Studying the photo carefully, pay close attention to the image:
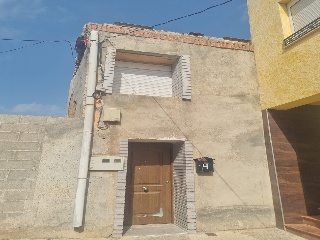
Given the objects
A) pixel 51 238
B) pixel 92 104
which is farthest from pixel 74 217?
Answer: pixel 92 104

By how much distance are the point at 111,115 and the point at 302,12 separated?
19.8 ft

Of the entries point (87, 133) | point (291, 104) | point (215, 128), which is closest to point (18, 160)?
point (87, 133)

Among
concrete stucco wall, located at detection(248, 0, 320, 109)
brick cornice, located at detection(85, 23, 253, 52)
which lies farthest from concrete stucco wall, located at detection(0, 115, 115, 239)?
concrete stucco wall, located at detection(248, 0, 320, 109)

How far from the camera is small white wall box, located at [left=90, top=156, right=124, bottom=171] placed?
5.88 m

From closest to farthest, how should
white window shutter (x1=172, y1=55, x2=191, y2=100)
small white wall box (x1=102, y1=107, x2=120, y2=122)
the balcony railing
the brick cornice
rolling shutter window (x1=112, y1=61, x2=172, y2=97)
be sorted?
the balcony railing < small white wall box (x1=102, y1=107, x2=120, y2=122) < the brick cornice < white window shutter (x1=172, y1=55, x2=191, y2=100) < rolling shutter window (x1=112, y1=61, x2=172, y2=97)

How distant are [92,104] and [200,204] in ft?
13.1

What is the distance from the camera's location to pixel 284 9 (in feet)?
22.8

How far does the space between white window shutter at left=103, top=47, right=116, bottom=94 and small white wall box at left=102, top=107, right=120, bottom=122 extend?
543 millimetres

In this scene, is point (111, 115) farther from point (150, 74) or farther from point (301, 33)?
point (301, 33)

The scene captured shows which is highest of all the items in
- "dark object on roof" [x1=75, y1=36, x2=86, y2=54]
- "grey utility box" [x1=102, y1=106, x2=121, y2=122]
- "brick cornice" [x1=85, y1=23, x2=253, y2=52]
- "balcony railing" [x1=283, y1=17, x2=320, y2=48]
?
"brick cornice" [x1=85, y1=23, x2=253, y2=52]

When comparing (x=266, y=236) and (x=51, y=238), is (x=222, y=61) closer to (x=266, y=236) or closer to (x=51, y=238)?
(x=266, y=236)

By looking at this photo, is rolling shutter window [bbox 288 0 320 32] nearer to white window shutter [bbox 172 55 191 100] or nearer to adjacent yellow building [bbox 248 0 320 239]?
adjacent yellow building [bbox 248 0 320 239]

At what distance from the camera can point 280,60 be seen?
6801 millimetres

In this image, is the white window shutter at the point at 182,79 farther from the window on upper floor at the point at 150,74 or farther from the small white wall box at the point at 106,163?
the small white wall box at the point at 106,163
